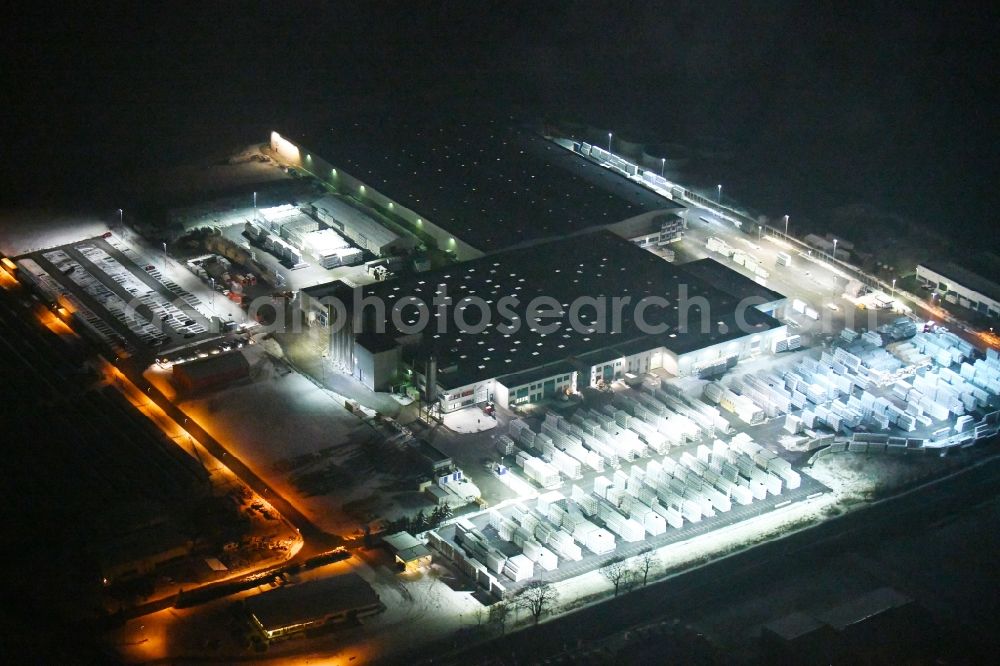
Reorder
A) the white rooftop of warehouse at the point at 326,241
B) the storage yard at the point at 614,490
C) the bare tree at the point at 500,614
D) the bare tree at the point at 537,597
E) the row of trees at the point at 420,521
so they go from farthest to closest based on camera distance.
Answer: the white rooftop of warehouse at the point at 326,241, the row of trees at the point at 420,521, the storage yard at the point at 614,490, the bare tree at the point at 537,597, the bare tree at the point at 500,614

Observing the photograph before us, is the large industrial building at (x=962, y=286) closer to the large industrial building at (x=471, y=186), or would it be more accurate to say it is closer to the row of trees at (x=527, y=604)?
the large industrial building at (x=471, y=186)

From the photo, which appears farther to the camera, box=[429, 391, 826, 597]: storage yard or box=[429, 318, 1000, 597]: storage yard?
box=[429, 318, 1000, 597]: storage yard

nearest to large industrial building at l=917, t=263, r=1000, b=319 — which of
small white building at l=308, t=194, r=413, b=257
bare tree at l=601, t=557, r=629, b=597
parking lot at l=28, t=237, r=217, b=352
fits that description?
small white building at l=308, t=194, r=413, b=257

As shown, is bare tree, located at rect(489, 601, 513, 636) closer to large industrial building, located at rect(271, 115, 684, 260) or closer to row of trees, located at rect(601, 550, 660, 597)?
row of trees, located at rect(601, 550, 660, 597)

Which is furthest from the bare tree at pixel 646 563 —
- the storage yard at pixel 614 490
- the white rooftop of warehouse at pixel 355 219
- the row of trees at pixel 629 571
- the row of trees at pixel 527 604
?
the white rooftop of warehouse at pixel 355 219

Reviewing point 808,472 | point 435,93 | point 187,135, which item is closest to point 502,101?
point 435,93

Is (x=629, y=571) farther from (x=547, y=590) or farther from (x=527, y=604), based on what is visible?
(x=527, y=604)

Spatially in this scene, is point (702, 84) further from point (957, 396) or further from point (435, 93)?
point (957, 396)

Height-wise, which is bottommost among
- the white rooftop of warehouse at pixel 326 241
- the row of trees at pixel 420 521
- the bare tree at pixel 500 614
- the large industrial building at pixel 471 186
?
the bare tree at pixel 500 614
